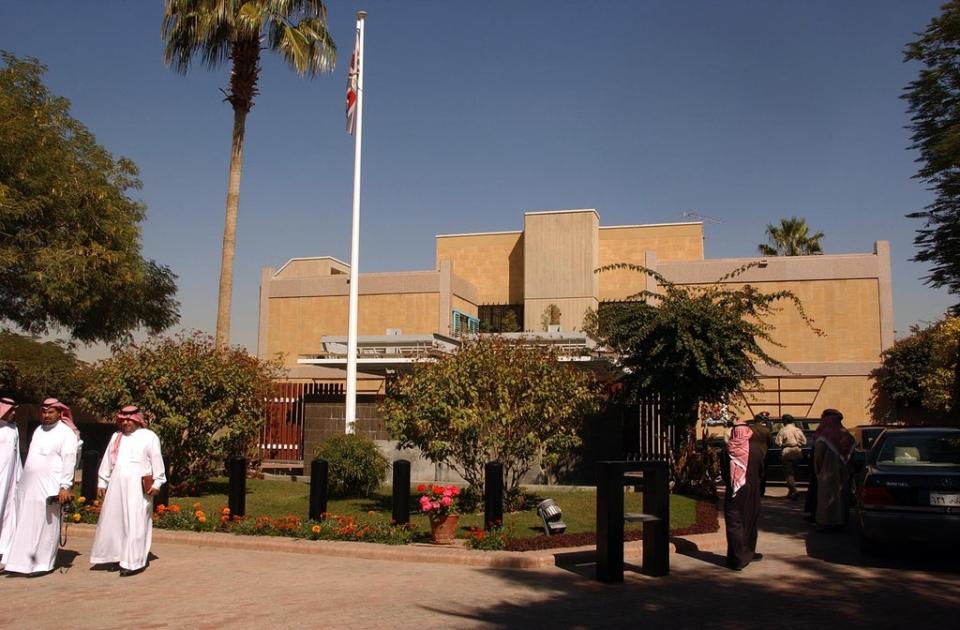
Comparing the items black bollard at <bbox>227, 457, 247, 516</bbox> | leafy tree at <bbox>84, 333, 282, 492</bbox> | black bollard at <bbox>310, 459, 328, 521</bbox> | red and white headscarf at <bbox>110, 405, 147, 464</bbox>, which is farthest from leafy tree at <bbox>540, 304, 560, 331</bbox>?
red and white headscarf at <bbox>110, 405, 147, 464</bbox>

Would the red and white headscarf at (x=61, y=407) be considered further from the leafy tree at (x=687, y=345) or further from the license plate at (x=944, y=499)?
the leafy tree at (x=687, y=345)

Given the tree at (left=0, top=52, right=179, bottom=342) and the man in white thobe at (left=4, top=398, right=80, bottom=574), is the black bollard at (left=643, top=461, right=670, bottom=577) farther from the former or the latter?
the tree at (left=0, top=52, right=179, bottom=342)

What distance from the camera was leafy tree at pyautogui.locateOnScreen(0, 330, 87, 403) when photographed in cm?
3142

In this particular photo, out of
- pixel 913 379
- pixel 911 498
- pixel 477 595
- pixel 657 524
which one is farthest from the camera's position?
pixel 913 379

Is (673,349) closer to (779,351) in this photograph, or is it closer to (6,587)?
(6,587)

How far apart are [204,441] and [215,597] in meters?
8.61

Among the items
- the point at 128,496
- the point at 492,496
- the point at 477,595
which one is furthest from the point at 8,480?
the point at 492,496

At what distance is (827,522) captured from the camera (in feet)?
40.8

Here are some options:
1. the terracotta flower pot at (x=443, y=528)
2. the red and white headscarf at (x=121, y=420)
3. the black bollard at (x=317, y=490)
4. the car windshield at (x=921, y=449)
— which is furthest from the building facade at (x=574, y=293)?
the red and white headscarf at (x=121, y=420)

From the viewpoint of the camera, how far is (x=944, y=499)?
9.36m

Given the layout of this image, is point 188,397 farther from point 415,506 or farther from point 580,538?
point 580,538

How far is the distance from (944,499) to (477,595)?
5259mm

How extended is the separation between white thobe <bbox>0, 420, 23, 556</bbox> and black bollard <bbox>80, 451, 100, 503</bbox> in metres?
4.05

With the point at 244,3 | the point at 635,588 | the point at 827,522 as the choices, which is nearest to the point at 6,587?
the point at 635,588
